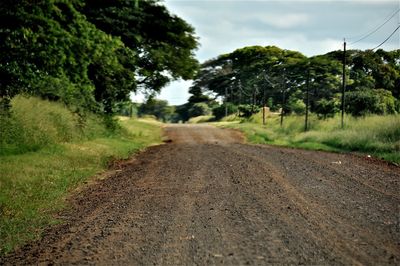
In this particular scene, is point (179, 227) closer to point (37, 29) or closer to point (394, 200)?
point (394, 200)

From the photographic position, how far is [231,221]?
20.3 feet

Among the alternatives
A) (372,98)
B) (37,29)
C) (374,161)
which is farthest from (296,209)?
(372,98)

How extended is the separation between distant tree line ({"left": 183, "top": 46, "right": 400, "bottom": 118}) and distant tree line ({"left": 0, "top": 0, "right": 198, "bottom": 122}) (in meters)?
11.1

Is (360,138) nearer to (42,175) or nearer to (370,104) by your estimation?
(42,175)

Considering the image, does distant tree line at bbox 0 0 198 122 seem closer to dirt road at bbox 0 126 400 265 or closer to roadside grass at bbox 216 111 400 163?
dirt road at bbox 0 126 400 265

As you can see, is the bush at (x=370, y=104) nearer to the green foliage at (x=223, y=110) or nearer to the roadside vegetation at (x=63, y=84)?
the roadside vegetation at (x=63, y=84)

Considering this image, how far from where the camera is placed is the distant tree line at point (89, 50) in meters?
13.5

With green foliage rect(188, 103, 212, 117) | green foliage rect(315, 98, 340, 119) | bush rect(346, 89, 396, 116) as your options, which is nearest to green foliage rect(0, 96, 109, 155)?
bush rect(346, 89, 396, 116)

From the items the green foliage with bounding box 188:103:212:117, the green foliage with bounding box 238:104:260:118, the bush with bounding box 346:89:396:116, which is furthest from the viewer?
the green foliage with bounding box 188:103:212:117

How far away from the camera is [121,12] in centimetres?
2144

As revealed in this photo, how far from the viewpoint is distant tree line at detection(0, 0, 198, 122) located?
13453 mm

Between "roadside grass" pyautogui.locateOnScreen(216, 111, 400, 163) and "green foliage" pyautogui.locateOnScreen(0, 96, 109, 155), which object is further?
"roadside grass" pyautogui.locateOnScreen(216, 111, 400, 163)

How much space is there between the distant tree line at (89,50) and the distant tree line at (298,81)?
11078 millimetres

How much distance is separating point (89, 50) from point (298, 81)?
160ft
